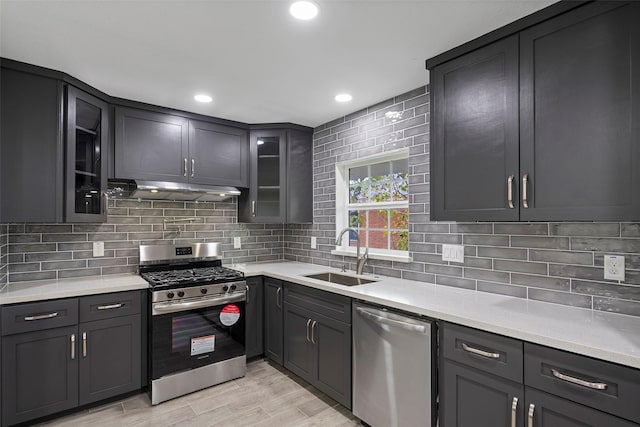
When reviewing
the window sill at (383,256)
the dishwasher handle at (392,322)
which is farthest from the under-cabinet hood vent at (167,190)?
the dishwasher handle at (392,322)

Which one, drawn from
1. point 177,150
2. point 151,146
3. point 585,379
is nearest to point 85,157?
point 151,146

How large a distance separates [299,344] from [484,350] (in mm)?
1617

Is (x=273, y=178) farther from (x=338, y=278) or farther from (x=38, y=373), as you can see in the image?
(x=38, y=373)

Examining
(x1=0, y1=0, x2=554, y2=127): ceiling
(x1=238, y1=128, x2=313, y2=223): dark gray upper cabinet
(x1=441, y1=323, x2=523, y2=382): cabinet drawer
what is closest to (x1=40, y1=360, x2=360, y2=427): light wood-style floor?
(x1=441, y1=323, x2=523, y2=382): cabinet drawer

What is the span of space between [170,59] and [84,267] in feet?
6.43

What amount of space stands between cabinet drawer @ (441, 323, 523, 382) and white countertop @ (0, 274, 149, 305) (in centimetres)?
223

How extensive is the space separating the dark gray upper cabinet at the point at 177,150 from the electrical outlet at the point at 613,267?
296 centimetres

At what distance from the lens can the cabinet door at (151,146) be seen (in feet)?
9.46

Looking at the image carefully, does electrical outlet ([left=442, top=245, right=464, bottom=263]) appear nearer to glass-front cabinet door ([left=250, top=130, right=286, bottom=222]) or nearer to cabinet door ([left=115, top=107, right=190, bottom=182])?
glass-front cabinet door ([left=250, top=130, right=286, bottom=222])

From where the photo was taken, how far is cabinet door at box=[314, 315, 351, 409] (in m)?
2.37

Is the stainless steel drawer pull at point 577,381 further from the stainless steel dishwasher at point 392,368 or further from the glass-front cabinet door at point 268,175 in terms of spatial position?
the glass-front cabinet door at point 268,175

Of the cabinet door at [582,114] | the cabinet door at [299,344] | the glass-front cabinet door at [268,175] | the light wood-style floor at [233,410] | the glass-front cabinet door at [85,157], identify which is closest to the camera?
the cabinet door at [582,114]

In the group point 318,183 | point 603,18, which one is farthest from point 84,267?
point 603,18

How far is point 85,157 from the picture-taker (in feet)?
A: 8.51
